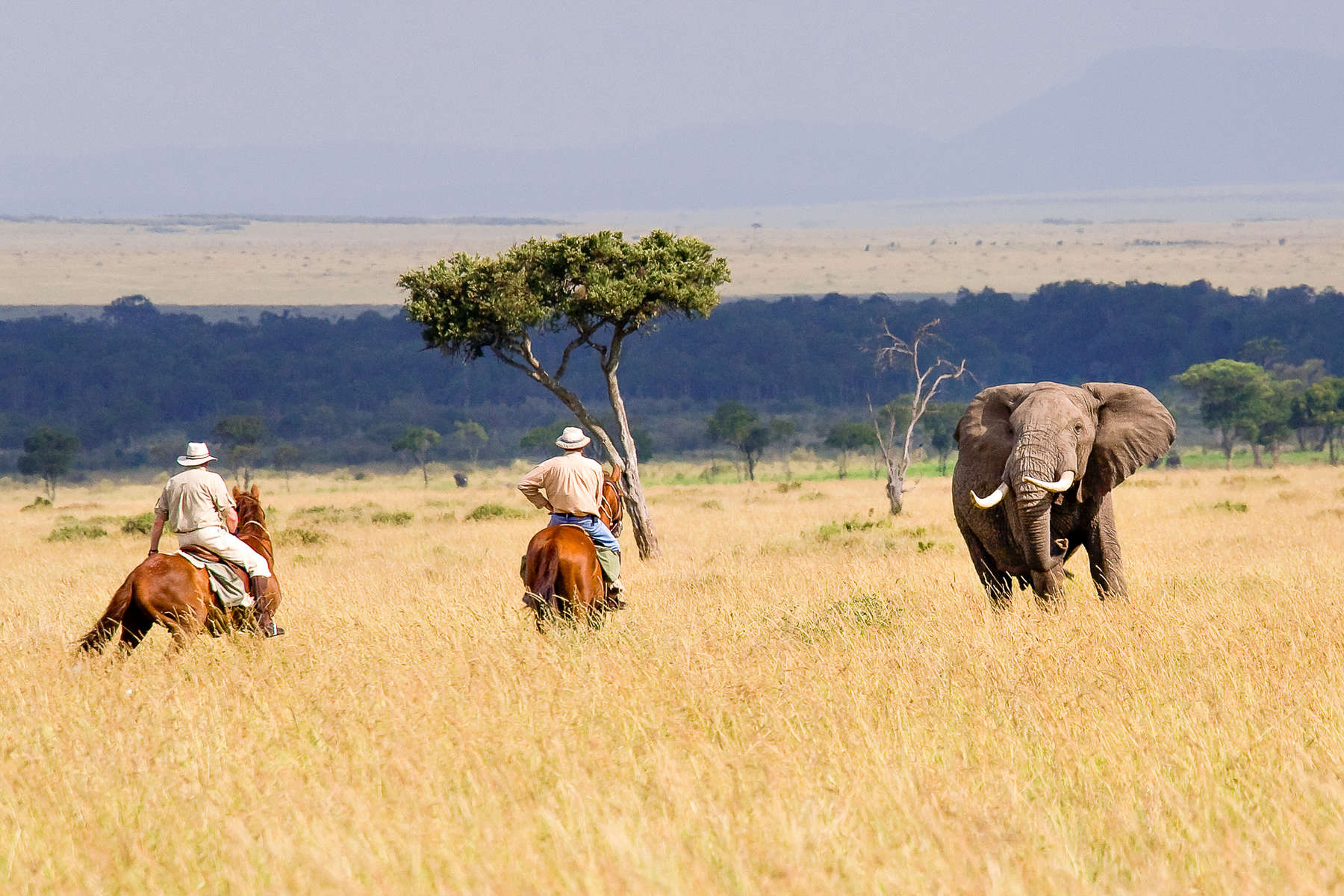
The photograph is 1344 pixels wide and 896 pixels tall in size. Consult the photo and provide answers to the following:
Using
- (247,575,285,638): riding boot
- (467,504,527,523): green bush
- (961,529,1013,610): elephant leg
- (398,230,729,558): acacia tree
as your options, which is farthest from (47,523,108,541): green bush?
(961,529,1013,610): elephant leg

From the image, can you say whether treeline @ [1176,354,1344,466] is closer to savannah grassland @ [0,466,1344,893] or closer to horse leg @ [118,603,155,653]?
savannah grassland @ [0,466,1344,893]

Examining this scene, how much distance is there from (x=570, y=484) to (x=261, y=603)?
7.22ft

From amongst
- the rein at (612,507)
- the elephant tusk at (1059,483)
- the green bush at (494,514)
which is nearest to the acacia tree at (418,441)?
the green bush at (494,514)

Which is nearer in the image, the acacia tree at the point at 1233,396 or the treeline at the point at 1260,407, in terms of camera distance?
the treeline at the point at 1260,407

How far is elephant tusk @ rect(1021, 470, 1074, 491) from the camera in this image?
1000 cm

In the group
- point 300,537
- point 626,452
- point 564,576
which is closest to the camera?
point 564,576

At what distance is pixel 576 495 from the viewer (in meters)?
9.71

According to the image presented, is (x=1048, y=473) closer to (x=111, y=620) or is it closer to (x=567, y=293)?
(x=111, y=620)

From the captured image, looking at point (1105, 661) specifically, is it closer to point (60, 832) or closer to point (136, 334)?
point (60, 832)

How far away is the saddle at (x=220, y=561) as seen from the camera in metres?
9.18

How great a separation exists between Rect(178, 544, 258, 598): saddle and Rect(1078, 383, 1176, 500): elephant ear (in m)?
6.09

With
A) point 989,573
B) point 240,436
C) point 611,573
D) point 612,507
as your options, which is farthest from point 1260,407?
point 611,573

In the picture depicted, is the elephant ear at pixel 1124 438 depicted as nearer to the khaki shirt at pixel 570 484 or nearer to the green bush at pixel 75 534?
the khaki shirt at pixel 570 484

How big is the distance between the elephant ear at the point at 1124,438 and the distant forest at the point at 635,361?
9361 cm
